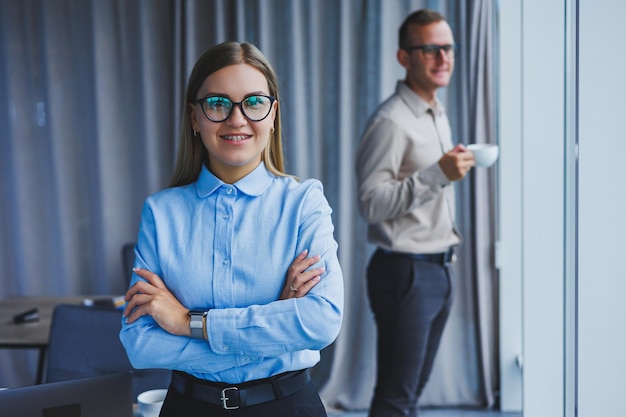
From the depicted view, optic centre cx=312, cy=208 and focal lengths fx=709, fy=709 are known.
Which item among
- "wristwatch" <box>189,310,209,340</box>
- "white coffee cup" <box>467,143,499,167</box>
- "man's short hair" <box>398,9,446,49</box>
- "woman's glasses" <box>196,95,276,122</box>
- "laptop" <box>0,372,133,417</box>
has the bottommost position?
"laptop" <box>0,372,133,417</box>

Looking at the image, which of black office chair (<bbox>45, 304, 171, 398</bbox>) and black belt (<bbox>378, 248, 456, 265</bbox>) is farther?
black belt (<bbox>378, 248, 456, 265</bbox>)

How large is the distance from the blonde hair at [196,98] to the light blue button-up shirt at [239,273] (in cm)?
4

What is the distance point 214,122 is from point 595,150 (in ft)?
2.31

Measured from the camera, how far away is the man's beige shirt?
2475 millimetres

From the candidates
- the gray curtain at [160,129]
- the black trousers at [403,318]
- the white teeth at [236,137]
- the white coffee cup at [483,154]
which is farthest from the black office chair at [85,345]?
the gray curtain at [160,129]

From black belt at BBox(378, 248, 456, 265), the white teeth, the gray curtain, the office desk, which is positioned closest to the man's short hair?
black belt at BBox(378, 248, 456, 265)

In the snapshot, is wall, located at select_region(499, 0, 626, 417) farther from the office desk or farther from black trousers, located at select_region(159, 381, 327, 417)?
the office desk

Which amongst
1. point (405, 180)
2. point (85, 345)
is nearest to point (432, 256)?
point (405, 180)

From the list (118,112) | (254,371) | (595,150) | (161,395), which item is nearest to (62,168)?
(118,112)

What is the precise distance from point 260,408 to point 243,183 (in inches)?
17.7

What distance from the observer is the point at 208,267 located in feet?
4.59

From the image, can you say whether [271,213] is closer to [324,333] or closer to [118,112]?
[324,333]

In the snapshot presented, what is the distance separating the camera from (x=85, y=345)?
7.23 ft

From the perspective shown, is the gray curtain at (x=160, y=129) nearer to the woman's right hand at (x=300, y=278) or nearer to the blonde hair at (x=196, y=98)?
the blonde hair at (x=196, y=98)
